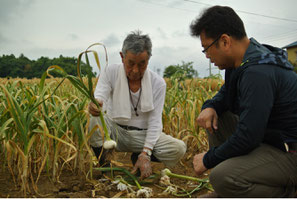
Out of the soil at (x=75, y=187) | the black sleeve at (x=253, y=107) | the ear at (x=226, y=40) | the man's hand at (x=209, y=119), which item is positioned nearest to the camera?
the black sleeve at (x=253, y=107)

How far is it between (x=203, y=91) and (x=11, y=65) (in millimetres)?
44410

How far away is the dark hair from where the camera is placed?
1371 mm

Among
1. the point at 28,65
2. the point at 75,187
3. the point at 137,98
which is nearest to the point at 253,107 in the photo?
the point at 137,98

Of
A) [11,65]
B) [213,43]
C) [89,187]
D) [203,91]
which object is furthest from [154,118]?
[11,65]

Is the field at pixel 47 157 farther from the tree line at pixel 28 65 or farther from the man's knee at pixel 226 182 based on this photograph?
the tree line at pixel 28 65

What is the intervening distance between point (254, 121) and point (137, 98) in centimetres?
105

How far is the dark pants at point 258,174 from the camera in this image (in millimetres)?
1268

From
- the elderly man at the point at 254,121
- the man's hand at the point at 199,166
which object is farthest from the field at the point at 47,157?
the elderly man at the point at 254,121

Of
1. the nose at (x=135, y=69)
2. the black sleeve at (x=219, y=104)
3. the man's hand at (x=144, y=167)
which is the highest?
the nose at (x=135, y=69)

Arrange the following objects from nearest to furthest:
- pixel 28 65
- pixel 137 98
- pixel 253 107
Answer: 1. pixel 253 107
2. pixel 137 98
3. pixel 28 65

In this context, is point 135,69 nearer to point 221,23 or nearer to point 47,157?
point 221,23

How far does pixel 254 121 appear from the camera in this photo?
119 cm

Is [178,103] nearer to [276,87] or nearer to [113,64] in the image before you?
[113,64]

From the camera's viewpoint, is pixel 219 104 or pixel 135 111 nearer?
pixel 219 104
